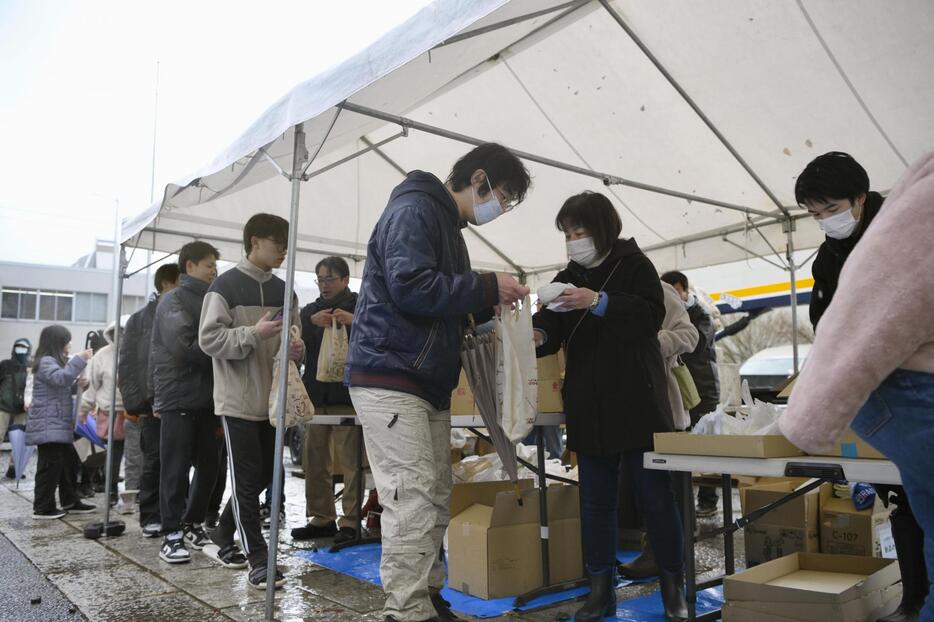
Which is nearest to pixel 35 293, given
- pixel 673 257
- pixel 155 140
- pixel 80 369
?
pixel 155 140

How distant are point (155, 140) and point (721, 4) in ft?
36.1

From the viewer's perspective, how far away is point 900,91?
4.11m

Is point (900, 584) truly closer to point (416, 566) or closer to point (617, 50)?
point (416, 566)

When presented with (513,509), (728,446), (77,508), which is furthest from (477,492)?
(77,508)

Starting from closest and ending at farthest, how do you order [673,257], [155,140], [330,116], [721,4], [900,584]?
[900,584] < [330,116] < [721,4] < [673,257] < [155,140]

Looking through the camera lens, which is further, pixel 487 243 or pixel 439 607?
pixel 487 243

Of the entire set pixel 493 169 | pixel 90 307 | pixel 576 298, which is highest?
pixel 90 307

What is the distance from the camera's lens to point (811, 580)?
2402 mm

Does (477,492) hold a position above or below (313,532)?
above

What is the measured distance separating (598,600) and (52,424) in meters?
4.32

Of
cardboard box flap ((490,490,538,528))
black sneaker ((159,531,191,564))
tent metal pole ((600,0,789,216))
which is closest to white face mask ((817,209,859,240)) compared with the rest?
cardboard box flap ((490,490,538,528))

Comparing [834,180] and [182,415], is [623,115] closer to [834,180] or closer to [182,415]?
[834,180]

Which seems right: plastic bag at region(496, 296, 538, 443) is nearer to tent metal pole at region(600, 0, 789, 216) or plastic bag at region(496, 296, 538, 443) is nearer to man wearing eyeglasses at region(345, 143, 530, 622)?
man wearing eyeglasses at region(345, 143, 530, 622)

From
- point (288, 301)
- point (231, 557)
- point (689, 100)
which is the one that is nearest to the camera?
point (288, 301)
